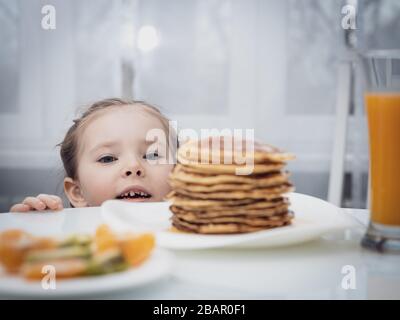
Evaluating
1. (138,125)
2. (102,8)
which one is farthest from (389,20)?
(138,125)

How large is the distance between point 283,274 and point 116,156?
0.72 meters

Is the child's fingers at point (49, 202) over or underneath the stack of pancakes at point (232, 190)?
underneath

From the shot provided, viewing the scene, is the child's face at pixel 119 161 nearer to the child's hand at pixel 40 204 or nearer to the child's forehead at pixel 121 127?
the child's forehead at pixel 121 127

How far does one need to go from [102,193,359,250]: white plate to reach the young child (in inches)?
15.6

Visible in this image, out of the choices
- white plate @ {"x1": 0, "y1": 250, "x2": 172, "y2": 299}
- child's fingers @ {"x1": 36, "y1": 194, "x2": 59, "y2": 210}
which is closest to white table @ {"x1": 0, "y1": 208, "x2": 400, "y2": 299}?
white plate @ {"x1": 0, "y1": 250, "x2": 172, "y2": 299}

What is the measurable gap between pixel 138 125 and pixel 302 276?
860 millimetres

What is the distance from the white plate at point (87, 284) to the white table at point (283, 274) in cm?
2

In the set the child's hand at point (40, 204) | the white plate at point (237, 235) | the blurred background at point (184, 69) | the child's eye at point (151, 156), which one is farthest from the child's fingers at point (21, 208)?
the blurred background at point (184, 69)

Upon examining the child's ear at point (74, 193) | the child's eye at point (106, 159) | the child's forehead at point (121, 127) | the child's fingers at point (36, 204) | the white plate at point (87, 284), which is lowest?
the child's ear at point (74, 193)

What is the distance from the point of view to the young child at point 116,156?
1177mm

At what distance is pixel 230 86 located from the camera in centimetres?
247

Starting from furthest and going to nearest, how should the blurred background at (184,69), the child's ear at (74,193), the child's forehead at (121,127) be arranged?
the blurred background at (184,69) < the child's ear at (74,193) < the child's forehead at (121,127)

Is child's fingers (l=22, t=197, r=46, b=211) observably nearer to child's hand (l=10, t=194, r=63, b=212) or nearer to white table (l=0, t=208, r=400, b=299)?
child's hand (l=10, t=194, r=63, b=212)
